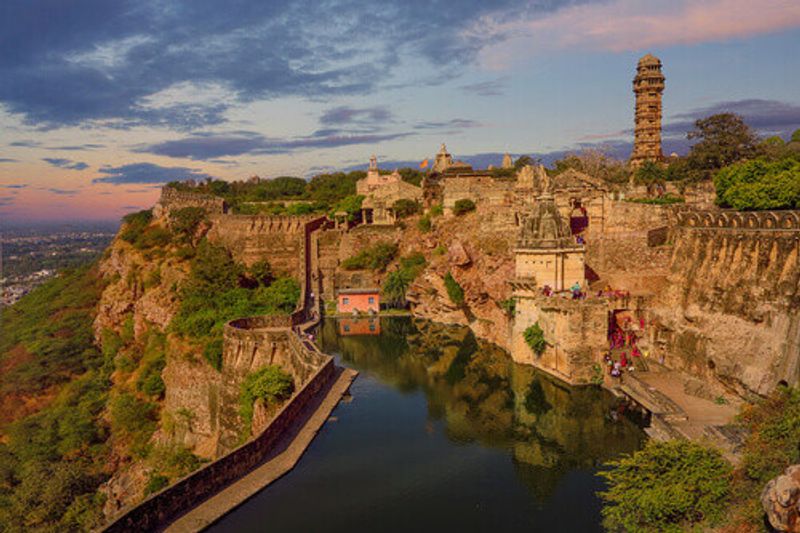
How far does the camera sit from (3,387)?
127ft

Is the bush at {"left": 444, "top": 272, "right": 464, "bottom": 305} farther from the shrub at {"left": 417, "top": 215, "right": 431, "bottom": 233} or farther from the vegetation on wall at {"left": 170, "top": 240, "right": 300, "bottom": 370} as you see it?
the vegetation on wall at {"left": 170, "top": 240, "right": 300, "bottom": 370}

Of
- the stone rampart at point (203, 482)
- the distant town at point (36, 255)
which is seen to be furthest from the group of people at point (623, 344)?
the distant town at point (36, 255)

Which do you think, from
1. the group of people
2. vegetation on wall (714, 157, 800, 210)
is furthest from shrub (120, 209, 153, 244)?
vegetation on wall (714, 157, 800, 210)

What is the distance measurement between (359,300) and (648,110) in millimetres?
30993

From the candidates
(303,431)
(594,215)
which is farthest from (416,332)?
(303,431)

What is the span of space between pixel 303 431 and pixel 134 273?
32684 millimetres

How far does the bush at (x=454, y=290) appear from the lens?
40156 mm

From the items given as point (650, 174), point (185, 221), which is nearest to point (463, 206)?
point (650, 174)

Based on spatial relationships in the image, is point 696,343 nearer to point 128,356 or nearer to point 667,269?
point 667,269

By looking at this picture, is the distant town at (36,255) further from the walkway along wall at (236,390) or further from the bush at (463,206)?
the bush at (463,206)

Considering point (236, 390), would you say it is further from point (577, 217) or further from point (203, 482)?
point (577, 217)

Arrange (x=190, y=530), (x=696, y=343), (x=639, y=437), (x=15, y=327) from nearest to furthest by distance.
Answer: (x=190, y=530) < (x=639, y=437) < (x=696, y=343) < (x=15, y=327)

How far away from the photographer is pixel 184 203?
57688 mm

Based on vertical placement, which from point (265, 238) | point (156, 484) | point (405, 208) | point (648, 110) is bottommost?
point (156, 484)
